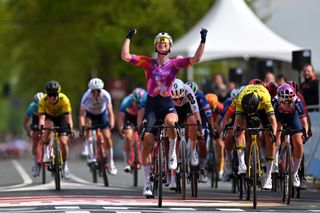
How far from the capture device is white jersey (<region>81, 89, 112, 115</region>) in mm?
23766

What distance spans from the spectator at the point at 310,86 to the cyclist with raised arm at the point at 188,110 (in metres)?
4.07

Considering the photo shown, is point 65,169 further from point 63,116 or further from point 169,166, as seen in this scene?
point 169,166

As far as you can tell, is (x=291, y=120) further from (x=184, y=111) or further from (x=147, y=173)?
(x=147, y=173)

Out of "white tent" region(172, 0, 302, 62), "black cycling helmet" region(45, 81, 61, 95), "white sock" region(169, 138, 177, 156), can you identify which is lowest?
"white sock" region(169, 138, 177, 156)

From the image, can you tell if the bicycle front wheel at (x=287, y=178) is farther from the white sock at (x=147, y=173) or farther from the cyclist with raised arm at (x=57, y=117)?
the cyclist with raised arm at (x=57, y=117)

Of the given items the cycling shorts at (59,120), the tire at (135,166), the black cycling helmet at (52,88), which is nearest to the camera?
the black cycling helmet at (52,88)

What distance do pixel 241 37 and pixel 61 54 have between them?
30.2m

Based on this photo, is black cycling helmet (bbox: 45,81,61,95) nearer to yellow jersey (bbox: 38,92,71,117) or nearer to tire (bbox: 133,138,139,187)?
yellow jersey (bbox: 38,92,71,117)

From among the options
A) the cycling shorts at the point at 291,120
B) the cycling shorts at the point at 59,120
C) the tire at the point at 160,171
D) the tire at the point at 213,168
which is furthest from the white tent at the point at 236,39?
the tire at the point at 160,171

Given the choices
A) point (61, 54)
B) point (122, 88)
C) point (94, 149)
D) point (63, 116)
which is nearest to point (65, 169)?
point (63, 116)

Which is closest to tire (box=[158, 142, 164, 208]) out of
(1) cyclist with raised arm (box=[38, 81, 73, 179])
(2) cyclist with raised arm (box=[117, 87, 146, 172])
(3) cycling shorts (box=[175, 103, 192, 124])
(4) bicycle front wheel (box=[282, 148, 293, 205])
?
(4) bicycle front wheel (box=[282, 148, 293, 205])

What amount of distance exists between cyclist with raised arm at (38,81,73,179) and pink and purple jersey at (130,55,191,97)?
4392 millimetres

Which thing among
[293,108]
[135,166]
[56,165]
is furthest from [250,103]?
[135,166]

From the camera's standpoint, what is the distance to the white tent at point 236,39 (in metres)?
33.0
